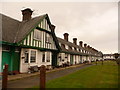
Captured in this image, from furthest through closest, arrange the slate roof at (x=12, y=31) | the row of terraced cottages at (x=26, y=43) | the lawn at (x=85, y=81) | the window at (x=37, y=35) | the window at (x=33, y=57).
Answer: the window at (x=37, y=35) < the window at (x=33, y=57) < the slate roof at (x=12, y=31) < the row of terraced cottages at (x=26, y=43) < the lawn at (x=85, y=81)

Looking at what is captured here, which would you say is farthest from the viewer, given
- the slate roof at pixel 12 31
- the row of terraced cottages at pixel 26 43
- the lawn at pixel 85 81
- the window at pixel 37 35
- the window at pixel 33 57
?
the window at pixel 37 35

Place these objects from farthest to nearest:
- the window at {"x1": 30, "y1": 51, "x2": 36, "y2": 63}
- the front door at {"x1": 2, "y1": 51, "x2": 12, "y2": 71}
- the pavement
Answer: the window at {"x1": 30, "y1": 51, "x2": 36, "y2": 63} < the front door at {"x1": 2, "y1": 51, "x2": 12, "y2": 71} < the pavement

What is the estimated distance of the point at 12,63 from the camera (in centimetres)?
1251

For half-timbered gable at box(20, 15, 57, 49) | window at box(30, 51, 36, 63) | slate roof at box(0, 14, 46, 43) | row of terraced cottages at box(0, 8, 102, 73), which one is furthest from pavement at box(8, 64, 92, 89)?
slate roof at box(0, 14, 46, 43)

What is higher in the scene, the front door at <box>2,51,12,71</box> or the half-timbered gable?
the half-timbered gable

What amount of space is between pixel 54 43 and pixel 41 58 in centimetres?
441

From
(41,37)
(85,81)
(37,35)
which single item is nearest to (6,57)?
(37,35)

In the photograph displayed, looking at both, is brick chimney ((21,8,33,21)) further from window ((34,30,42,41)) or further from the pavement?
the pavement

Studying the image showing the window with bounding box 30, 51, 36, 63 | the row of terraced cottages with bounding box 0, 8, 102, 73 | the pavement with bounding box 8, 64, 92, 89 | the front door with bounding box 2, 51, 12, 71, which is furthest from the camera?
the window with bounding box 30, 51, 36, 63

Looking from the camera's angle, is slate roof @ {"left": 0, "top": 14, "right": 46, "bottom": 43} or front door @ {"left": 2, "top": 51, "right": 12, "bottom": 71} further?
slate roof @ {"left": 0, "top": 14, "right": 46, "bottom": 43}

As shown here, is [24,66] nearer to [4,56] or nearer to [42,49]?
[4,56]

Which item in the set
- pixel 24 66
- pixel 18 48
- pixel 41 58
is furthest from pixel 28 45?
pixel 41 58

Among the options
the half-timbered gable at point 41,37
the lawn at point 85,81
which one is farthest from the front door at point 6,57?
the lawn at point 85,81

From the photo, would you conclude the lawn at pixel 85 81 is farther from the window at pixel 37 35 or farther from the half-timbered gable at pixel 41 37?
the window at pixel 37 35
